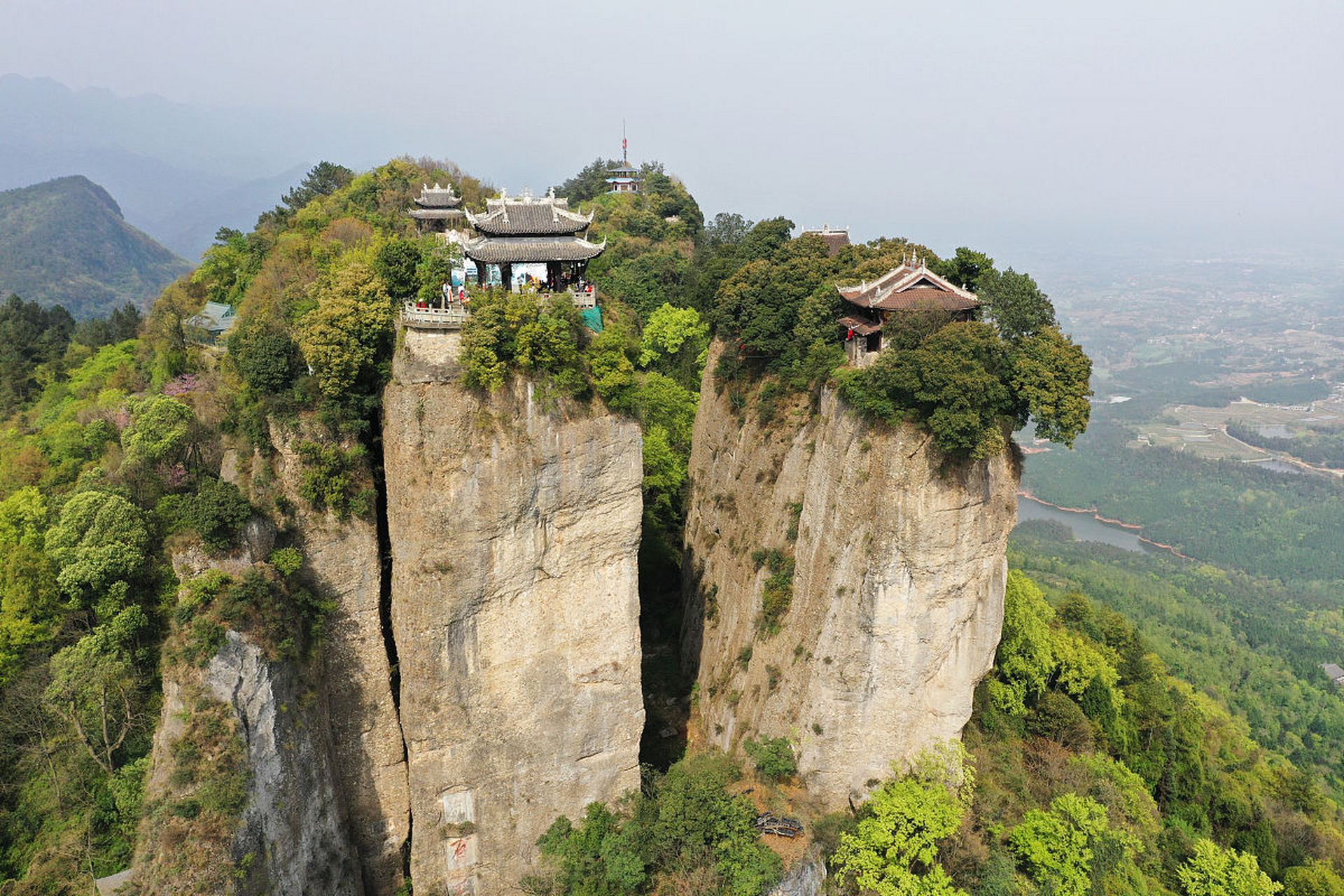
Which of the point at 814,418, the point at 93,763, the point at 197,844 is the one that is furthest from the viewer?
the point at 814,418

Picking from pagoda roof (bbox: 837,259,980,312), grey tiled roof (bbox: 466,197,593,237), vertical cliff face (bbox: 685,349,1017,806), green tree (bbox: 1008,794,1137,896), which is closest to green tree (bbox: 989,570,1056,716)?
green tree (bbox: 1008,794,1137,896)

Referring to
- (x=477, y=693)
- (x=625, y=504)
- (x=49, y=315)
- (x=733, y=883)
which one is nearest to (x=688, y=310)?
(x=625, y=504)

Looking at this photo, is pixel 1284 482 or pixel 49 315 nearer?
pixel 49 315

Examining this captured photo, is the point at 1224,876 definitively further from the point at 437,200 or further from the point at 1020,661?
the point at 437,200

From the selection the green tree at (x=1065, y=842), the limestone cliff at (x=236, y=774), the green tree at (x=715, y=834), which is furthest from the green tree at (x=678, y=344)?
the green tree at (x=1065, y=842)

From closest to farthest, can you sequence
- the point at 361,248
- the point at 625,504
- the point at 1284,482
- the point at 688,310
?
1. the point at 625,504
2. the point at 361,248
3. the point at 688,310
4. the point at 1284,482

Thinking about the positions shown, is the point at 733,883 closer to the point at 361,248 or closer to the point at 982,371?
the point at 982,371
